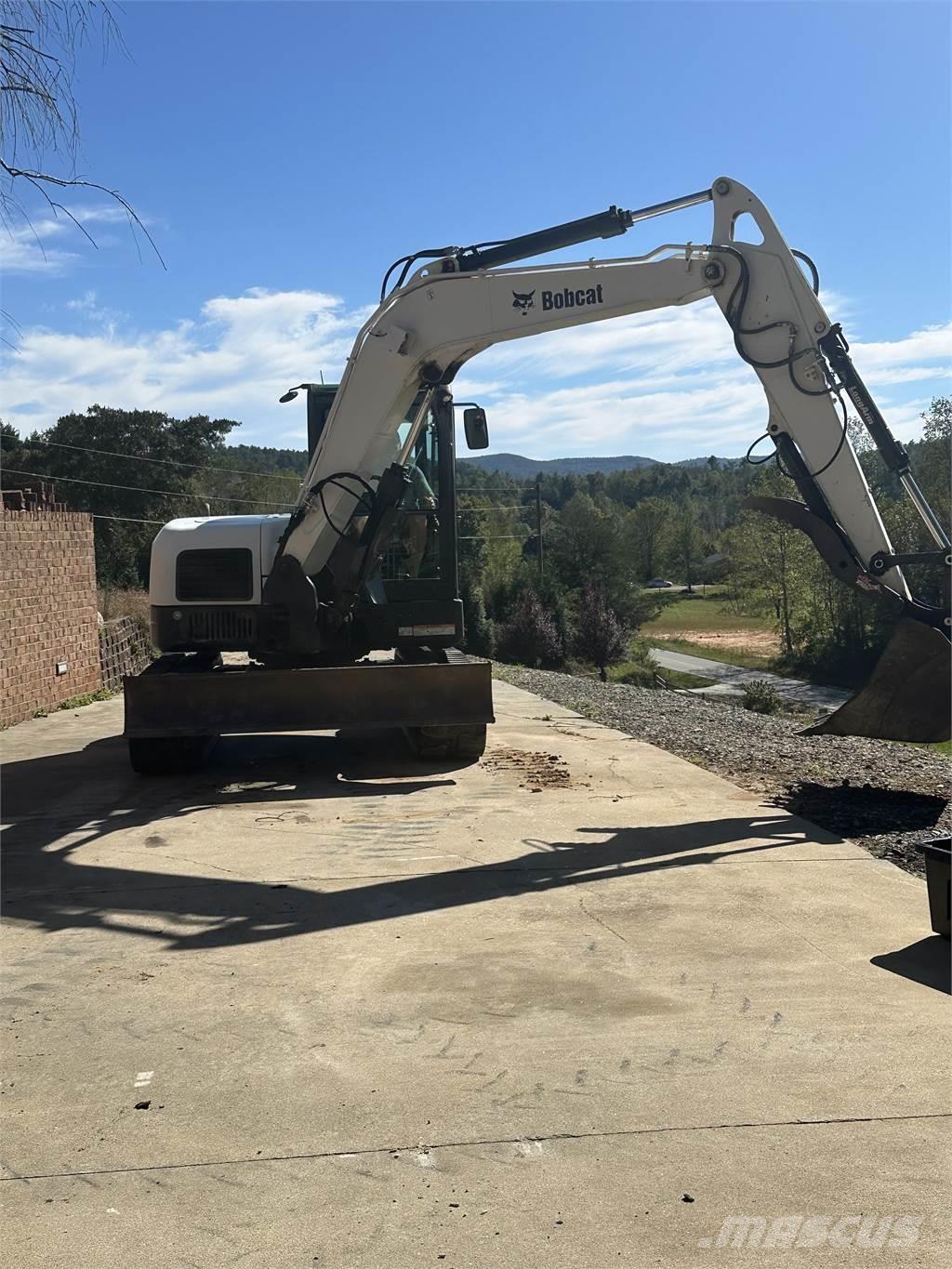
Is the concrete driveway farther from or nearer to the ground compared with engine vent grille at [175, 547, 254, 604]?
nearer to the ground

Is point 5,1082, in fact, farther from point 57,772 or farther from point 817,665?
point 817,665

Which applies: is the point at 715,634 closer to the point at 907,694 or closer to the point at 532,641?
the point at 532,641

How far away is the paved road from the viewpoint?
124 feet

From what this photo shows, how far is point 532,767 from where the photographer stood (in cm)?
991

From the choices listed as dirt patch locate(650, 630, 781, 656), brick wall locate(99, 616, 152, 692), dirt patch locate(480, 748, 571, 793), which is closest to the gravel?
dirt patch locate(480, 748, 571, 793)

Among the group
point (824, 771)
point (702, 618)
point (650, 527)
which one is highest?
point (650, 527)

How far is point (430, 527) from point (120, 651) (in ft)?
33.2

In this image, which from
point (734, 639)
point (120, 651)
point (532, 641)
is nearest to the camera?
point (120, 651)

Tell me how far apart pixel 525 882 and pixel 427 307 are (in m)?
4.84

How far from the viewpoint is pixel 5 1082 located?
4.00 m

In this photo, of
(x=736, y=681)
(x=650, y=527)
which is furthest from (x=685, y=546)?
(x=736, y=681)

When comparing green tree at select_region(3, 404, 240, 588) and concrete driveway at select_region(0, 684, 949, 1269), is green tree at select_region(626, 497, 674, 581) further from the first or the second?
concrete driveway at select_region(0, 684, 949, 1269)

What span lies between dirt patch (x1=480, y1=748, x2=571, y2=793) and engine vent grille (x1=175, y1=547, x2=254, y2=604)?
264 centimetres

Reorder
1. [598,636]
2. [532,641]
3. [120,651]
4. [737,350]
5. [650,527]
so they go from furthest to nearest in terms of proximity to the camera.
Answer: [650,527]
[598,636]
[532,641]
[120,651]
[737,350]
